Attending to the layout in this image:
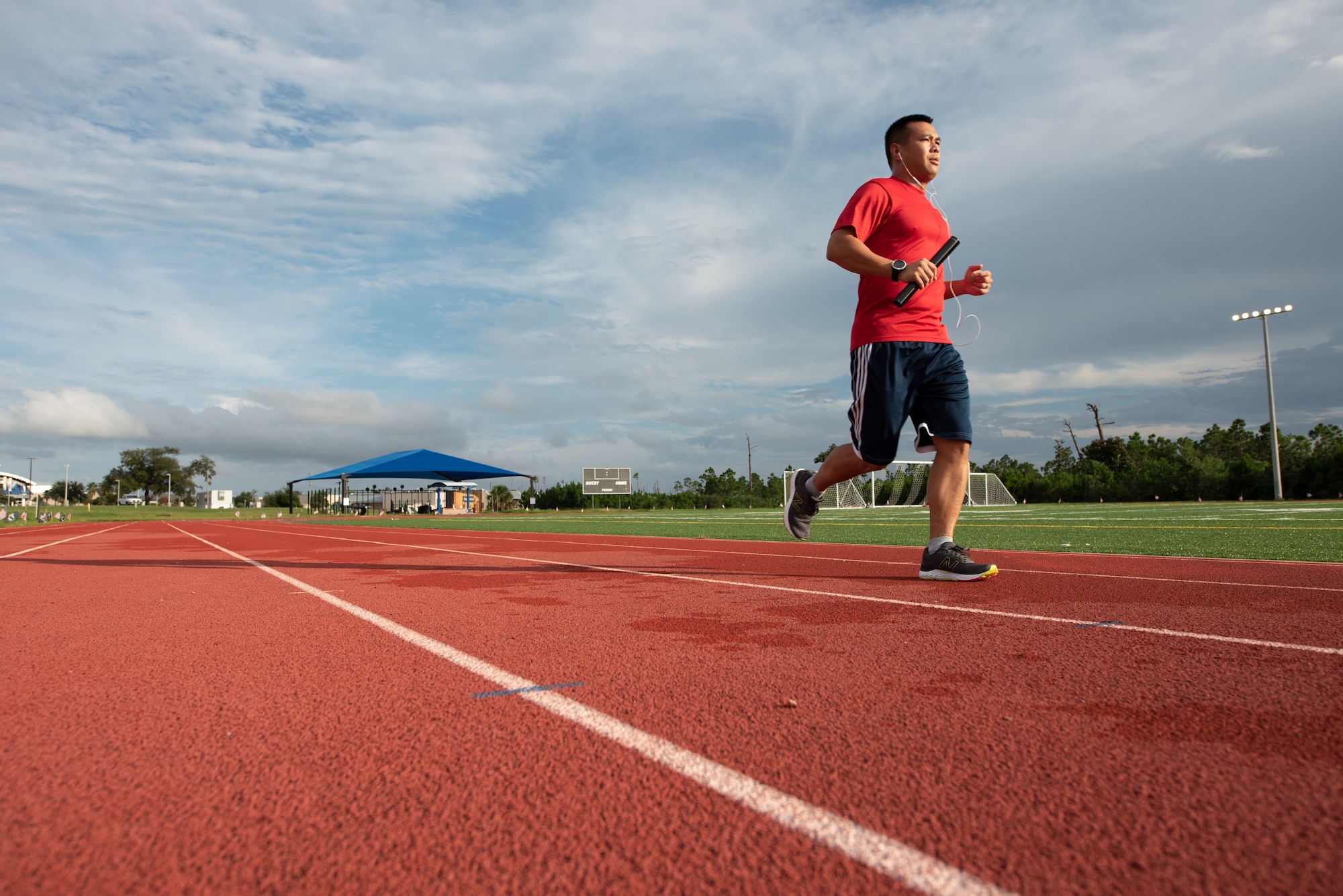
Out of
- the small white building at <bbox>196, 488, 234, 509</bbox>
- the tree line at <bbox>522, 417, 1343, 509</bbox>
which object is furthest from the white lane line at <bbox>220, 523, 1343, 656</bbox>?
the small white building at <bbox>196, 488, 234, 509</bbox>

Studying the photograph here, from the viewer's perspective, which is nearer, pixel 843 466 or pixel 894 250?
pixel 894 250

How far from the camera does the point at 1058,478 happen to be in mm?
50406

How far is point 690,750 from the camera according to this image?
5.82 ft

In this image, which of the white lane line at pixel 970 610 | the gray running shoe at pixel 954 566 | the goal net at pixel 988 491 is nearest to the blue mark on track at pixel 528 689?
the white lane line at pixel 970 610

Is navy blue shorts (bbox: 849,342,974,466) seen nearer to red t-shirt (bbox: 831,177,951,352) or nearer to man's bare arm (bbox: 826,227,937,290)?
red t-shirt (bbox: 831,177,951,352)

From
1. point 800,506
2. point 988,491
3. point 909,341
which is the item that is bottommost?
point 988,491

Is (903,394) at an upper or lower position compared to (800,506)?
upper

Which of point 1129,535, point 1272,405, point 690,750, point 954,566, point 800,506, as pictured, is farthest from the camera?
point 1272,405

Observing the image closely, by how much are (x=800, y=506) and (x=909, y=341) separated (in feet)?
5.34

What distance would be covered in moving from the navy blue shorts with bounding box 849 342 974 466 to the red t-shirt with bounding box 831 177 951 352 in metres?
0.08

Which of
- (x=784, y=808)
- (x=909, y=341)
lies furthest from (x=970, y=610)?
(x=784, y=808)

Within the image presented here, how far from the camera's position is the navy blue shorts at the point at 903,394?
4461mm

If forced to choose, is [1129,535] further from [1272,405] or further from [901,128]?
[1272,405]

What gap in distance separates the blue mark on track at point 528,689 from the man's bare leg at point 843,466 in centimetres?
272
